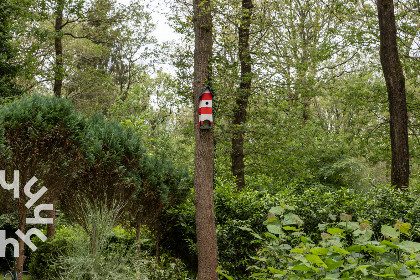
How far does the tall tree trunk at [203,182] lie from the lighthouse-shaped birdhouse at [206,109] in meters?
Result: 0.13

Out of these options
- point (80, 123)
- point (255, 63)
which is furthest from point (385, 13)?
point (80, 123)

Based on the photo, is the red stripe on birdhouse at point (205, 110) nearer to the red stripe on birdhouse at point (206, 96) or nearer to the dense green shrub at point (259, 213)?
the red stripe on birdhouse at point (206, 96)

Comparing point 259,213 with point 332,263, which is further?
point 259,213

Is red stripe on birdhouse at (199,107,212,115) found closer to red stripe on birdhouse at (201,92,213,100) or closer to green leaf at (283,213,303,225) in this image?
red stripe on birdhouse at (201,92,213,100)

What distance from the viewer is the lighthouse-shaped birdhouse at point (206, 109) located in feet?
18.6

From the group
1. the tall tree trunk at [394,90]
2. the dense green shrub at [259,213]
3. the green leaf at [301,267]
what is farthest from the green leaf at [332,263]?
the tall tree trunk at [394,90]

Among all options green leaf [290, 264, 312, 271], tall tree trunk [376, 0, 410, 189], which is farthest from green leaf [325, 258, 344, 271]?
tall tree trunk [376, 0, 410, 189]

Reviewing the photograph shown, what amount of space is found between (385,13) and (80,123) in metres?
6.28

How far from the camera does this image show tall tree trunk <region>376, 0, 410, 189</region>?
7.38 metres

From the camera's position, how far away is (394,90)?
762cm

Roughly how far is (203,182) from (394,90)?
4.62m

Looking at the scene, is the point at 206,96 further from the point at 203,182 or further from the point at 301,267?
the point at 301,267

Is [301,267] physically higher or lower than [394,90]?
lower

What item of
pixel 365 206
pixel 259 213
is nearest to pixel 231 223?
pixel 259 213
